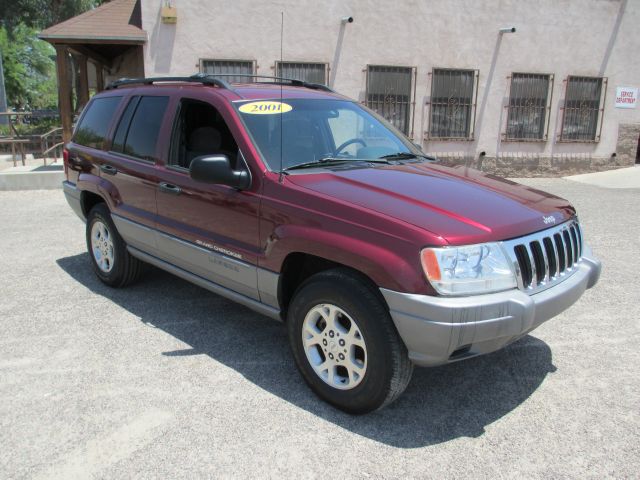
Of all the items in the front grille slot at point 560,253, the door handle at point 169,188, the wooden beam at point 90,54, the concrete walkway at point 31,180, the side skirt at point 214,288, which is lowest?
the concrete walkway at point 31,180

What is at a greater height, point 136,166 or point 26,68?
point 26,68

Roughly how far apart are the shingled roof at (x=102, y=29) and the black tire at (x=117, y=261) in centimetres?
772

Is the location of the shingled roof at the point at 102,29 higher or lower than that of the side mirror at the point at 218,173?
higher

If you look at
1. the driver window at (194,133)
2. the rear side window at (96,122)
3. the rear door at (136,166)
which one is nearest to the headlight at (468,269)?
the driver window at (194,133)

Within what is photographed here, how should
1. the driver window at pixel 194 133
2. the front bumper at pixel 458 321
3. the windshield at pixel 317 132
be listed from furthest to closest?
the driver window at pixel 194 133
the windshield at pixel 317 132
the front bumper at pixel 458 321

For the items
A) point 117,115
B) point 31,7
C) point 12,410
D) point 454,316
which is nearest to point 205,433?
point 12,410

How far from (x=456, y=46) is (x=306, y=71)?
362 centimetres

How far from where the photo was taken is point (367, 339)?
9.58 feet

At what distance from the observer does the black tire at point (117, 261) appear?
5.01 meters

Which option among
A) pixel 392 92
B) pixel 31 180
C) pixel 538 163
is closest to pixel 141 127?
pixel 31 180

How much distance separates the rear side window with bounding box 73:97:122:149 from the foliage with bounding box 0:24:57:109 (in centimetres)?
4153

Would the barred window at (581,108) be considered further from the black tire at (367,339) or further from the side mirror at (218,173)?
the black tire at (367,339)

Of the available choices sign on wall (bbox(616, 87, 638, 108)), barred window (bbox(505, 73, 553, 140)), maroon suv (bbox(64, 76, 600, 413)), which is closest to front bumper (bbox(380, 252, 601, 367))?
maroon suv (bbox(64, 76, 600, 413))

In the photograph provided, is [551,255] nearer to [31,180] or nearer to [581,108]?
[31,180]
